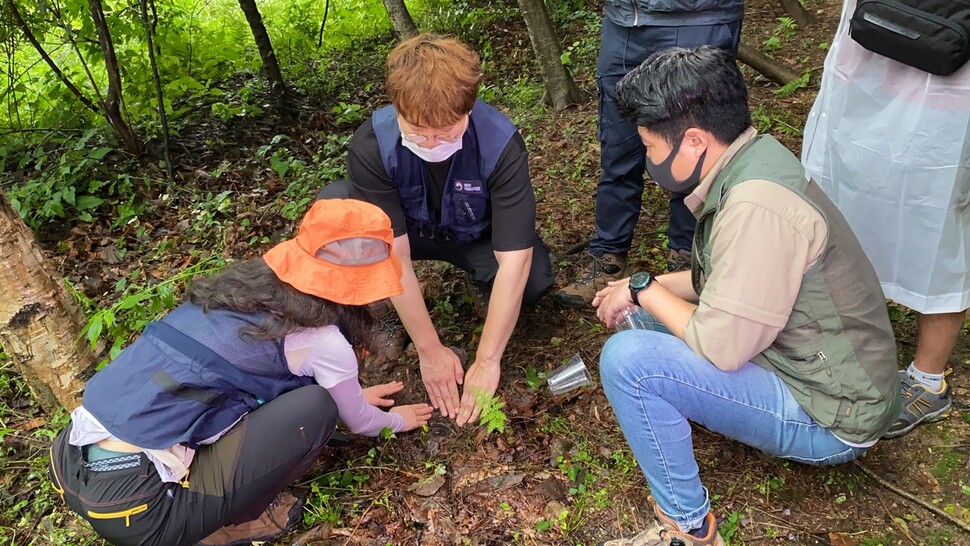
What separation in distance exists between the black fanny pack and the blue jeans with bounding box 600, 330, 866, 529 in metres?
1.17

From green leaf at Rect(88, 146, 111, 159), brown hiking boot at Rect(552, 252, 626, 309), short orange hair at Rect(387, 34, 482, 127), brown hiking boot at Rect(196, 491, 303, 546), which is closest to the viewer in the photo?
short orange hair at Rect(387, 34, 482, 127)

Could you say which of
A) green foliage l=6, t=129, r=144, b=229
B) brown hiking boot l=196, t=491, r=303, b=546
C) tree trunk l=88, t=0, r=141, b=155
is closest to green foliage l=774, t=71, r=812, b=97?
brown hiking boot l=196, t=491, r=303, b=546

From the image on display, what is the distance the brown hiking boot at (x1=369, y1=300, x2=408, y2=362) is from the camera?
357 centimetres

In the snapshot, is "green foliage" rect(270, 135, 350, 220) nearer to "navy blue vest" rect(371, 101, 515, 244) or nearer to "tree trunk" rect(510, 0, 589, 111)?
"tree trunk" rect(510, 0, 589, 111)

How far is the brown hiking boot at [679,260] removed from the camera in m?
3.64

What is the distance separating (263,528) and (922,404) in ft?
8.99

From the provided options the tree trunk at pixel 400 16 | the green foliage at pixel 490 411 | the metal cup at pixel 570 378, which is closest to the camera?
the green foliage at pixel 490 411

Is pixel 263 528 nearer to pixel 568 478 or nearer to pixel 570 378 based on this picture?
pixel 568 478

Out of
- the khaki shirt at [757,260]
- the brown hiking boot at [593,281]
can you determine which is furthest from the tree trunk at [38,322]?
the khaki shirt at [757,260]

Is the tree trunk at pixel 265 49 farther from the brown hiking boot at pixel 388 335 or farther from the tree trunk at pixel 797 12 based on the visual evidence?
the tree trunk at pixel 797 12

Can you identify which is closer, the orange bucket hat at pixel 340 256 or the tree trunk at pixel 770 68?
the orange bucket hat at pixel 340 256

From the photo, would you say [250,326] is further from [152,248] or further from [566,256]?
[152,248]

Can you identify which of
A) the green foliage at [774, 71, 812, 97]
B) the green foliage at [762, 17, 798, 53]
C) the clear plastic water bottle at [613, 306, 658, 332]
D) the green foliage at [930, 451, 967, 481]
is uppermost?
the clear plastic water bottle at [613, 306, 658, 332]

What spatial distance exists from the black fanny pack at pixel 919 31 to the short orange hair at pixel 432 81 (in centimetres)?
143
